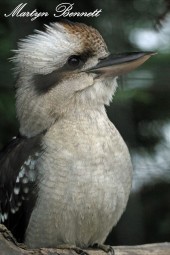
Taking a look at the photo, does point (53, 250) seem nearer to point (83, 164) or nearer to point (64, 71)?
point (83, 164)

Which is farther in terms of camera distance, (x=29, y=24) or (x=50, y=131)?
(x=29, y=24)

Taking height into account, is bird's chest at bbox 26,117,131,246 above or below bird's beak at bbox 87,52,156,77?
below

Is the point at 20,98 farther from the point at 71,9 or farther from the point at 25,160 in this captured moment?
the point at 71,9

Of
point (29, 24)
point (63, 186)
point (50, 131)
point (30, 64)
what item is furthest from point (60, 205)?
point (29, 24)

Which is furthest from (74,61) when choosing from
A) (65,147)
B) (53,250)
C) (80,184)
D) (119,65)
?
(53,250)

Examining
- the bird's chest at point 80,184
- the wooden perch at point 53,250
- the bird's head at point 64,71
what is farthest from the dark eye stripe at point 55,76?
the wooden perch at point 53,250

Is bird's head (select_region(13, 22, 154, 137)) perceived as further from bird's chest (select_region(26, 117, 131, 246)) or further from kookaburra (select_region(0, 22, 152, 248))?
bird's chest (select_region(26, 117, 131, 246))

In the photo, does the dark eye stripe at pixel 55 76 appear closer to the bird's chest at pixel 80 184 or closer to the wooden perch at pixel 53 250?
the bird's chest at pixel 80 184

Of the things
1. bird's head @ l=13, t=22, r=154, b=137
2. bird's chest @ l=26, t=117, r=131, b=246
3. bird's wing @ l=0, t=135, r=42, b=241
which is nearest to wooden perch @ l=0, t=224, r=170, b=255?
bird's chest @ l=26, t=117, r=131, b=246
